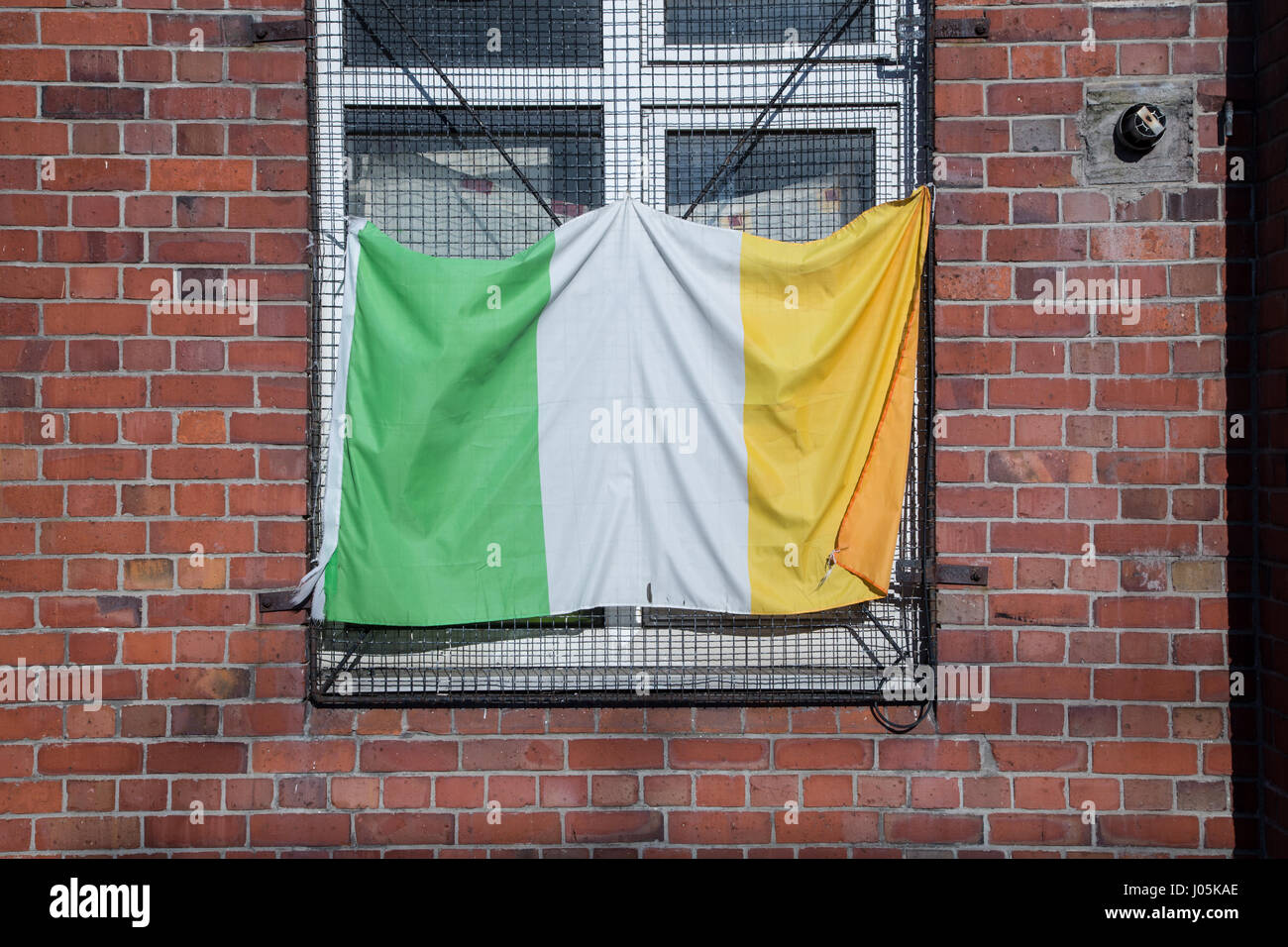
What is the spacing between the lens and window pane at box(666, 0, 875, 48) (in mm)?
2613

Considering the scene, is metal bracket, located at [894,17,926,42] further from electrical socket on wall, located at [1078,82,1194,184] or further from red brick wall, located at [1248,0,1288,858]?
red brick wall, located at [1248,0,1288,858]

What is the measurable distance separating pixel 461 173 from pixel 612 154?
473 millimetres

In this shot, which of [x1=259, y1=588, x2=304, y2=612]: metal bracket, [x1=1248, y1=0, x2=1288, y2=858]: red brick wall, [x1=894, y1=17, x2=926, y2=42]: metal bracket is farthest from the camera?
[x1=894, y1=17, x2=926, y2=42]: metal bracket

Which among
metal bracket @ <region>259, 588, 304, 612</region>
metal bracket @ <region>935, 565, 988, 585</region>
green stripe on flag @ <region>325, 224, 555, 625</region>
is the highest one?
green stripe on flag @ <region>325, 224, 555, 625</region>

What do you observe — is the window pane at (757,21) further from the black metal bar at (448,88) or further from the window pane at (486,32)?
the black metal bar at (448,88)

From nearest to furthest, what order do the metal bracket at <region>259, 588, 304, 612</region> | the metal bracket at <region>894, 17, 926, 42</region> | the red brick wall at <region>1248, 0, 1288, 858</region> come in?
the red brick wall at <region>1248, 0, 1288, 858</region> < the metal bracket at <region>259, 588, 304, 612</region> < the metal bracket at <region>894, 17, 926, 42</region>

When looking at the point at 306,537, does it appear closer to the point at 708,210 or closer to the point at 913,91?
the point at 708,210

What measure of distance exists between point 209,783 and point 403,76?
7.19ft

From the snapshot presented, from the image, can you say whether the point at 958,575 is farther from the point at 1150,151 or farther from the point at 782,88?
the point at 782,88

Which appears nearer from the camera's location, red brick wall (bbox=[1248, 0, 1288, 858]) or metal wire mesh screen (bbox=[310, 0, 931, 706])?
red brick wall (bbox=[1248, 0, 1288, 858])

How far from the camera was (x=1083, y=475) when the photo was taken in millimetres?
2465

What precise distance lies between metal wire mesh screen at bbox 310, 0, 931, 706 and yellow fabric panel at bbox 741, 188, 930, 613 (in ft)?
0.61

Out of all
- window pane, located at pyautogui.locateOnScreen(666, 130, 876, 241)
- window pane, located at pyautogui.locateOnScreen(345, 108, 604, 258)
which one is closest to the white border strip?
window pane, located at pyautogui.locateOnScreen(345, 108, 604, 258)

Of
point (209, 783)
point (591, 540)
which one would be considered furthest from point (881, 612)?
point (209, 783)
